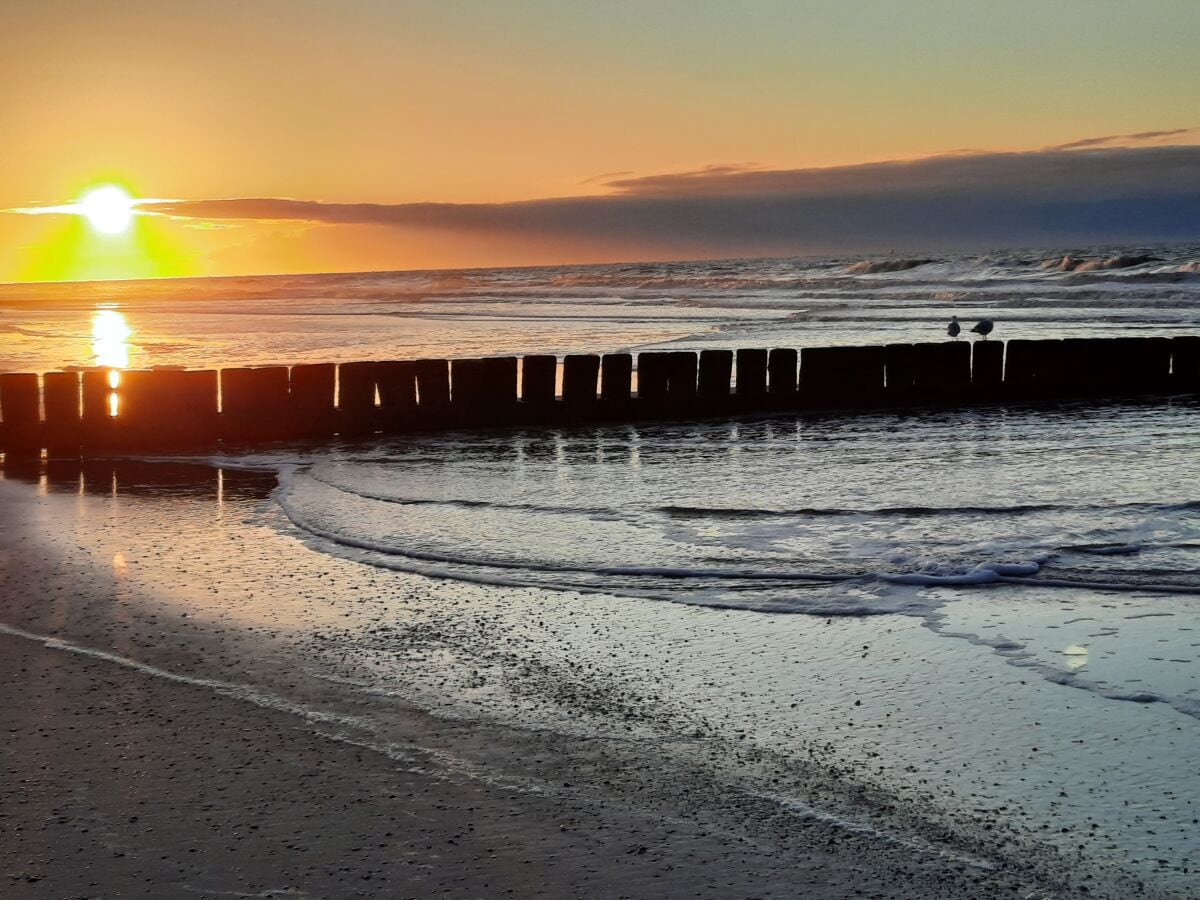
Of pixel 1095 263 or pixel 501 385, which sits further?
pixel 1095 263

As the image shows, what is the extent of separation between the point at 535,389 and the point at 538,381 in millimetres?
91

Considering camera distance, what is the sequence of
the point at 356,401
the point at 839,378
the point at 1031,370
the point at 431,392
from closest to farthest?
the point at 356,401 < the point at 431,392 < the point at 839,378 < the point at 1031,370

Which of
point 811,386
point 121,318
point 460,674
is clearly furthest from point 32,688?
point 121,318

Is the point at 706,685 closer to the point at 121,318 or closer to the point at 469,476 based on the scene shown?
the point at 469,476

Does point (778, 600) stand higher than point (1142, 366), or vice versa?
point (1142, 366)

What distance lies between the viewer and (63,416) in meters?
10.9

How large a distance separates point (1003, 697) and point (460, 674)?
202 cm

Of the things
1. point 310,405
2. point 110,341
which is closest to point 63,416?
point 310,405

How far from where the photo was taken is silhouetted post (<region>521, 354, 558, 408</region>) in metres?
12.6

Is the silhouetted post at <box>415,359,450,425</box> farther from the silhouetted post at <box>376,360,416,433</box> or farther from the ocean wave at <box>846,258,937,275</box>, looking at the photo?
the ocean wave at <box>846,258,937,275</box>

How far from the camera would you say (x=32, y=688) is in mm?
4398

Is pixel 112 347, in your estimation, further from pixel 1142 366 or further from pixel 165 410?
pixel 1142 366

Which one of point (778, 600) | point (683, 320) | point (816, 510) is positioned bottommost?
point (778, 600)

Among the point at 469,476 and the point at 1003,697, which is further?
the point at 469,476
